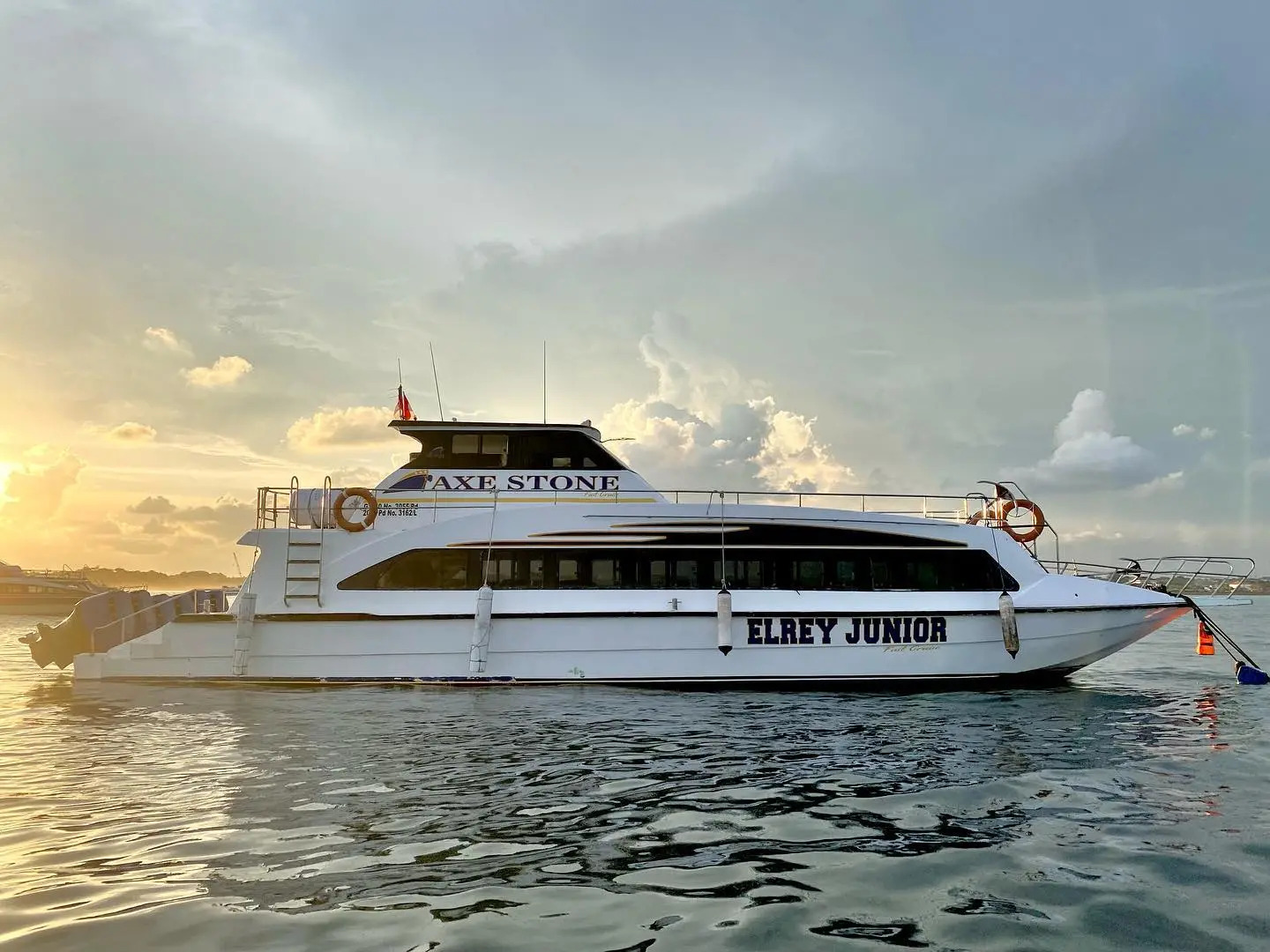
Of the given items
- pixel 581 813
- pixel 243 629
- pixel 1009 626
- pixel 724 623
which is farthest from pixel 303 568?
pixel 1009 626

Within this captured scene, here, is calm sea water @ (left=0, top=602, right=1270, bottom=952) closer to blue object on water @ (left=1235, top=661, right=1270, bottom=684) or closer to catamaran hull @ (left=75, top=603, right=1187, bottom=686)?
catamaran hull @ (left=75, top=603, right=1187, bottom=686)

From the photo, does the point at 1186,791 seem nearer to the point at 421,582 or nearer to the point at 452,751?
the point at 452,751

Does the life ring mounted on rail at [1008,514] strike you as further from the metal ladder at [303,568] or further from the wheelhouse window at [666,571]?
the metal ladder at [303,568]

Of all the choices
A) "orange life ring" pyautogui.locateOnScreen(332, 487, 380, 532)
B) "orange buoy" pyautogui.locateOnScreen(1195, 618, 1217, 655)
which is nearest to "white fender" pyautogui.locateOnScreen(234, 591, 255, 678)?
"orange life ring" pyautogui.locateOnScreen(332, 487, 380, 532)

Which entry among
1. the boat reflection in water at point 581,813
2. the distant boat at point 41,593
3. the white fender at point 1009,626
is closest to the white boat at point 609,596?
the white fender at point 1009,626

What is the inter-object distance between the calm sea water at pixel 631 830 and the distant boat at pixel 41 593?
52554 mm

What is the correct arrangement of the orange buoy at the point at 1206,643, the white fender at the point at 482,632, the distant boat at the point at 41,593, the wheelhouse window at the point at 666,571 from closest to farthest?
the white fender at the point at 482,632, the wheelhouse window at the point at 666,571, the orange buoy at the point at 1206,643, the distant boat at the point at 41,593

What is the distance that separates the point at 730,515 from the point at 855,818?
9.10m

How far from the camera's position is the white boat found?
14664 mm

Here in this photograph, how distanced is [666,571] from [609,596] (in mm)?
1215

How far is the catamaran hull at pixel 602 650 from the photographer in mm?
14594

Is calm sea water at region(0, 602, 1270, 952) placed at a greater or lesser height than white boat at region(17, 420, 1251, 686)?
lesser

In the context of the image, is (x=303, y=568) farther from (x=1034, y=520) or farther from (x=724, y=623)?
(x=1034, y=520)

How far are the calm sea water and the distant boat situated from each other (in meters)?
52.6
